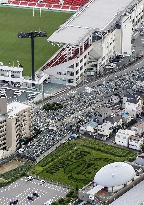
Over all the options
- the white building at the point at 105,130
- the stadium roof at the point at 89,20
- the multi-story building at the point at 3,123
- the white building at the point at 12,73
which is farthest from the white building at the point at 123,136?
the white building at the point at 12,73

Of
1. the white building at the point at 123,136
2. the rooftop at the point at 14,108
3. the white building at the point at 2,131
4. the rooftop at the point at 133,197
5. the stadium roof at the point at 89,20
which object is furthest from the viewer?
the stadium roof at the point at 89,20

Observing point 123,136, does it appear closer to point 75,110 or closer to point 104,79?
point 75,110

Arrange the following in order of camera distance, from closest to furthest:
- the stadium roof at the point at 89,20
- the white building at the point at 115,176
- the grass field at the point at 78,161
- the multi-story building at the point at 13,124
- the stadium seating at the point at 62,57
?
the white building at the point at 115,176
the grass field at the point at 78,161
the multi-story building at the point at 13,124
the stadium seating at the point at 62,57
the stadium roof at the point at 89,20

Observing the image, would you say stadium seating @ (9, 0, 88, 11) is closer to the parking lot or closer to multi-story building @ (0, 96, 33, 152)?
multi-story building @ (0, 96, 33, 152)

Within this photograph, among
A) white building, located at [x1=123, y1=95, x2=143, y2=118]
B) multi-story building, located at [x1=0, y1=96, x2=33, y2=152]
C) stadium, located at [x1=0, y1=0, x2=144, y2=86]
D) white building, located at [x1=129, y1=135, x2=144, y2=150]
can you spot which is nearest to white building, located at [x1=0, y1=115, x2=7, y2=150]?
multi-story building, located at [x1=0, y1=96, x2=33, y2=152]

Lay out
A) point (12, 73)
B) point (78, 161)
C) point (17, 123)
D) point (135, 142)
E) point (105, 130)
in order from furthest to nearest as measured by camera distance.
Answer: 1. point (12, 73)
2. point (105, 130)
3. point (17, 123)
4. point (135, 142)
5. point (78, 161)

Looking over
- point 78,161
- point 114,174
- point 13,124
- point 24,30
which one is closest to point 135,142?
point 78,161

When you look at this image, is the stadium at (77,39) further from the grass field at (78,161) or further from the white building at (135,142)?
Result: the white building at (135,142)

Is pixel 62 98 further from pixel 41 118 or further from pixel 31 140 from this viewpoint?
pixel 31 140
